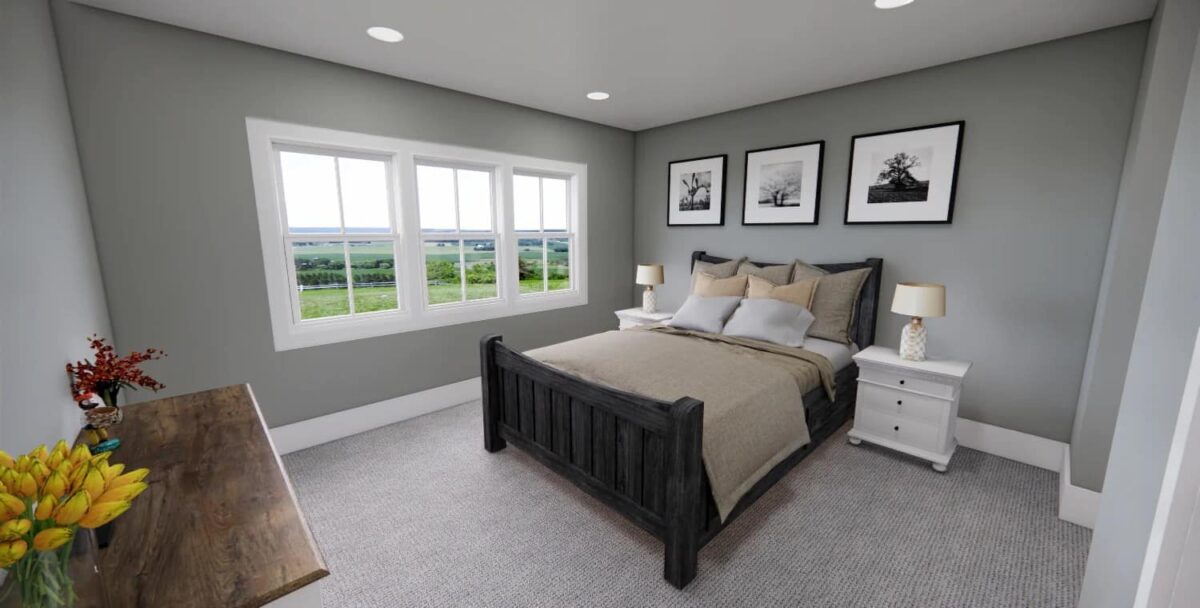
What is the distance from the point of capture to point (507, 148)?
3.66 metres

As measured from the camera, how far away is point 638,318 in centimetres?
420

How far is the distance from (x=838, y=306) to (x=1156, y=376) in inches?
88.4

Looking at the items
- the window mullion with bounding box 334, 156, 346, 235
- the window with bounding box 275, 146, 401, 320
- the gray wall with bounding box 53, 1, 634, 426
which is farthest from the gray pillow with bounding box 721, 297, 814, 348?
the window mullion with bounding box 334, 156, 346, 235

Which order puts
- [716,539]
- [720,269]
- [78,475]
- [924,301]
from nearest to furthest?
1. [78,475]
2. [716,539]
3. [924,301]
4. [720,269]

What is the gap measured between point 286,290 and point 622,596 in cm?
264

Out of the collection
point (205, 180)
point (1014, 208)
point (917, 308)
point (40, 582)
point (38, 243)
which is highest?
point (205, 180)

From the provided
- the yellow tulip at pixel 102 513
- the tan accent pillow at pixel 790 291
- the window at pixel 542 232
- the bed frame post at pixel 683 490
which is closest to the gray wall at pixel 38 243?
the yellow tulip at pixel 102 513

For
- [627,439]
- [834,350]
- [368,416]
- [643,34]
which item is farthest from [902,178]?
[368,416]

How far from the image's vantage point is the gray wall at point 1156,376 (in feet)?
2.88

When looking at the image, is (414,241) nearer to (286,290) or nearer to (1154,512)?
(286,290)

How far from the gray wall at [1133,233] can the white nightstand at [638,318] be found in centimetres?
259

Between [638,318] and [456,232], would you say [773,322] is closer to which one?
[638,318]

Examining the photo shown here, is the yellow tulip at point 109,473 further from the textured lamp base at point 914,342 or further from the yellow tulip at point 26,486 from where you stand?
the textured lamp base at point 914,342

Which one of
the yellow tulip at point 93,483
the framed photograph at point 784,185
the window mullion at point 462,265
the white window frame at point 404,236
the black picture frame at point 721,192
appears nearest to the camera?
the yellow tulip at point 93,483
